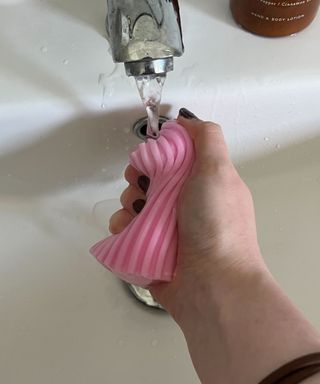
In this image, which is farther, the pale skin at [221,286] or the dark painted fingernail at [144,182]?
the dark painted fingernail at [144,182]

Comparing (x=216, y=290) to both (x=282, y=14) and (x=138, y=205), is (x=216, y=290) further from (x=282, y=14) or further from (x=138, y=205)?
(x=282, y=14)

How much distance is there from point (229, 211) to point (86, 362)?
0.61ft

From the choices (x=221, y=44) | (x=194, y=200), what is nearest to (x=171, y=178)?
(x=194, y=200)

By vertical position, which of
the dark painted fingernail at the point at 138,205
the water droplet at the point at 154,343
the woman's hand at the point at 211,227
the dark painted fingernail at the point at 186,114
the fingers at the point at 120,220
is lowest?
the water droplet at the point at 154,343

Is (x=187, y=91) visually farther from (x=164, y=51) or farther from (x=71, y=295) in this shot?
(x=71, y=295)

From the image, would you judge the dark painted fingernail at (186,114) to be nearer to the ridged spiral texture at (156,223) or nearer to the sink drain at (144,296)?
the ridged spiral texture at (156,223)

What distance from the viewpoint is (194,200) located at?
0.49m

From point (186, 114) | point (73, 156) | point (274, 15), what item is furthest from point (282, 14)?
point (73, 156)

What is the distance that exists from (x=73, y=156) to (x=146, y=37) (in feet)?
0.52

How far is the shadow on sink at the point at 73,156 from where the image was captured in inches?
21.9

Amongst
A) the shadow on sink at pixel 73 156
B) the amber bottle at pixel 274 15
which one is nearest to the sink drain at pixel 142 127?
the shadow on sink at pixel 73 156

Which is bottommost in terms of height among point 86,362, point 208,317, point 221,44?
point 86,362

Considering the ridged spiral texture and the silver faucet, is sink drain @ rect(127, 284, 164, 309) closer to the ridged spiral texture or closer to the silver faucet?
the ridged spiral texture

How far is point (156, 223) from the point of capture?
48cm
